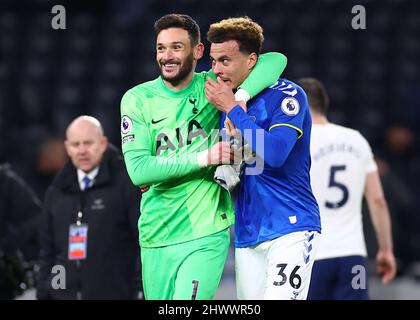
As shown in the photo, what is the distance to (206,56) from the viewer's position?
1181cm

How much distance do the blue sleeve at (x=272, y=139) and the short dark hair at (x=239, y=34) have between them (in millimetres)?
407

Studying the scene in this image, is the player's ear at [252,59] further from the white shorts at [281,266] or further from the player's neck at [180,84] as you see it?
the white shorts at [281,266]

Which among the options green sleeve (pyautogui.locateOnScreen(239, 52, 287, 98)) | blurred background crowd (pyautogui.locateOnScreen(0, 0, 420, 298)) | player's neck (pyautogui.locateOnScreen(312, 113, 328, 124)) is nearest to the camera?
green sleeve (pyautogui.locateOnScreen(239, 52, 287, 98))

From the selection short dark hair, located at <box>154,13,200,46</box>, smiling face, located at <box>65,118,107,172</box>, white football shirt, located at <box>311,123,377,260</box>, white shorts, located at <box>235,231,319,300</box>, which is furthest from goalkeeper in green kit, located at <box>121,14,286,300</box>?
white football shirt, located at <box>311,123,377,260</box>

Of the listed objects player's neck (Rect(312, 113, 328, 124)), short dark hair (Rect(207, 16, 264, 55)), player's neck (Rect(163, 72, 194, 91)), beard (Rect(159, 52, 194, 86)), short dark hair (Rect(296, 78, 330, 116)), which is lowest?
player's neck (Rect(312, 113, 328, 124))

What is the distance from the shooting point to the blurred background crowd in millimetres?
12406

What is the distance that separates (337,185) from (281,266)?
201cm

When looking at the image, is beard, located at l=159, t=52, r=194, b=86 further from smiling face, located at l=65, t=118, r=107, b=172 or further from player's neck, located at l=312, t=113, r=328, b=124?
player's neck, located at l=312, t=113, r=328, b=124

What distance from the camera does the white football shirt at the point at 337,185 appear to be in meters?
6.73

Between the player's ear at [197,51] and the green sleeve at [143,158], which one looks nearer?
the green sleeve at [143,158]

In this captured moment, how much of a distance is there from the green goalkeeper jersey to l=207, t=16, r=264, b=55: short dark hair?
0.12 metres

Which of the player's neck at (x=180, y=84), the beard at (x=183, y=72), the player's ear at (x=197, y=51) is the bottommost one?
the player's neck at (x=180, y=84)

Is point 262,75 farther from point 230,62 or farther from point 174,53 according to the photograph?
point 174,53

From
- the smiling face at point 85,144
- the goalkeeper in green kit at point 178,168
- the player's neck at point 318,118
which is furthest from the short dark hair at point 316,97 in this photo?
the goalkeeper in green kit at point 178,168
